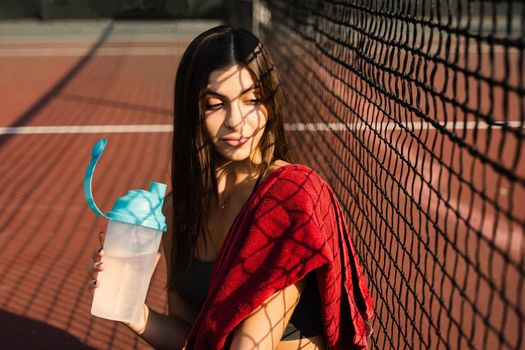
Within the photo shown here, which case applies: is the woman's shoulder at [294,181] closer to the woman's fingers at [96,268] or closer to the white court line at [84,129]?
the woman's fingers at [96,268]

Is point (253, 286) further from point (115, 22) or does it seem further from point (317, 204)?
point (115, 22)

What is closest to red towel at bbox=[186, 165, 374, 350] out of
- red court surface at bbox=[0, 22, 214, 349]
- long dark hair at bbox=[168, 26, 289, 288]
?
long dark hair at bbox=[168, 26, 289, 288]

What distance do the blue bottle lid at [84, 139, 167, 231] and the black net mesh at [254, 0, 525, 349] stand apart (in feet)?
2.49

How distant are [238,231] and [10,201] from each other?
166 inches

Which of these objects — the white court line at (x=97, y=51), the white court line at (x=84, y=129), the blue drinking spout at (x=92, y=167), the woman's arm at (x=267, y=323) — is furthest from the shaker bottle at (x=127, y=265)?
the white court line at (x=97, y=51)

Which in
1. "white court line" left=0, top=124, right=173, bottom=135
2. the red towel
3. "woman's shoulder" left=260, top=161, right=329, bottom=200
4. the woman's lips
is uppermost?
the woman's lips

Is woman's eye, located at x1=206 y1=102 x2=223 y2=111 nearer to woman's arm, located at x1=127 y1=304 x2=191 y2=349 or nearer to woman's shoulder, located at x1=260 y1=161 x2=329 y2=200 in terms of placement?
woman's shoulder, located at x1=260 y1=161 x2=329 y2=200

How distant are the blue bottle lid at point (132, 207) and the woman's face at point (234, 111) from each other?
25 centimetres

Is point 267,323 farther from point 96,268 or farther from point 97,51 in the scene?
point 97,51

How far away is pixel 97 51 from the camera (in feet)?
46.4

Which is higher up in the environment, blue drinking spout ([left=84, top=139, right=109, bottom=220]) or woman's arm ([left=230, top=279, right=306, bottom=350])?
blue drinking spout ([left=84, top=139, right=109, bottom=220])

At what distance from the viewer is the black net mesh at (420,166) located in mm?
1889

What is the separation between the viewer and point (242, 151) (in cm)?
221

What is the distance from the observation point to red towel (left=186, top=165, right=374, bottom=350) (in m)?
1.91
